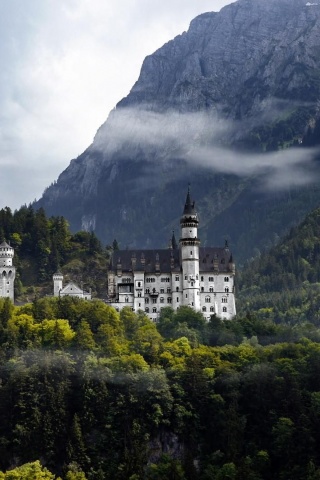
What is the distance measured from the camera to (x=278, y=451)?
10244cm

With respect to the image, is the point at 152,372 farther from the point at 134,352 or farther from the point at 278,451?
the point at 278,451

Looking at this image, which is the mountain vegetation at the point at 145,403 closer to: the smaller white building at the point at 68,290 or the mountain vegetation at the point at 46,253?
the smaller white building at the point at 68,290

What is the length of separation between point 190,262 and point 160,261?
4673mm

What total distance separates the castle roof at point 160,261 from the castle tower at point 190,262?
1568 mm

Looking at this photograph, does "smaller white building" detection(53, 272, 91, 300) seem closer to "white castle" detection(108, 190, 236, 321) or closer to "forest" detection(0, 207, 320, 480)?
"white castle" detection(108, 190, 236, 321)

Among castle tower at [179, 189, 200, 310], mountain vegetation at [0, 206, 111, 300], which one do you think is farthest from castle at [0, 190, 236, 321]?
mountain vegetation at [0, 206, 111, 300]

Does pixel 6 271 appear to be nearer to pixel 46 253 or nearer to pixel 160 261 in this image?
pixel 46 253

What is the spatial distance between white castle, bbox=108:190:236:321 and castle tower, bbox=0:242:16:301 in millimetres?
13887

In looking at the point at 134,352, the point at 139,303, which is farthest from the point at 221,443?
the point at 139,303

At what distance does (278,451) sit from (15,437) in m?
27.8

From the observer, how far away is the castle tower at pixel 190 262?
445 feet

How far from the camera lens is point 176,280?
449 feet

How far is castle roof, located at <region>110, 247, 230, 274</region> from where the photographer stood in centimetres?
13788

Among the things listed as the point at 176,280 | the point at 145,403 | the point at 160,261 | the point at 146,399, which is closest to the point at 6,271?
the point at 160,261
